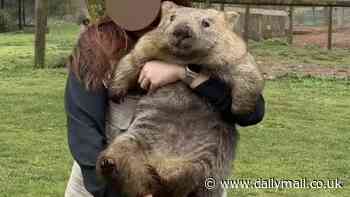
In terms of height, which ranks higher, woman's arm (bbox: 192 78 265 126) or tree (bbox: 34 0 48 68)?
woman's arm (bbox: 192 78 265 126)

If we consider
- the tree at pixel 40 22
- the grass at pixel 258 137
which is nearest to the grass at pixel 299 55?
the grass at pixel 258 137

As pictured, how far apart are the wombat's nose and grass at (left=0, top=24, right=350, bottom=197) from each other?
2881mm

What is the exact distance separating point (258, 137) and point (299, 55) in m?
5.11

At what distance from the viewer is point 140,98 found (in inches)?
85.5

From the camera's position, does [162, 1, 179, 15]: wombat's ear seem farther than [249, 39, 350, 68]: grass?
No

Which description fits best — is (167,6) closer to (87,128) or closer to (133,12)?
(133,12)

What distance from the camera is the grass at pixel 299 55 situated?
10.5 meters

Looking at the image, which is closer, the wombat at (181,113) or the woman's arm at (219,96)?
the wombat at (181,113)

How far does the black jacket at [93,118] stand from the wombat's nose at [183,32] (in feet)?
0.51

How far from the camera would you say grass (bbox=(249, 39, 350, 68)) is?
1048 centimetres

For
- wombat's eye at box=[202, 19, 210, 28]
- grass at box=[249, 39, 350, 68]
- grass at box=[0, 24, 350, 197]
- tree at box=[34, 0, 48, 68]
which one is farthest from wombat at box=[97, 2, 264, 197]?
grass at box=[249, 39, 350, 68]

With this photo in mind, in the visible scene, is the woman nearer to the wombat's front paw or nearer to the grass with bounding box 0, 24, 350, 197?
the wombat's front paw

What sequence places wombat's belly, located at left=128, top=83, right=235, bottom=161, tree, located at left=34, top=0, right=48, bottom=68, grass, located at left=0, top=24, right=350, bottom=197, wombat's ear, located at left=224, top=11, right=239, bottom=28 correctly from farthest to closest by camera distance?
tree, located at left=34, top=0, right=48, bottom=68, grass, located at left=0, top=24, right=350, bottom=197, wombat's ear, located at left=224, top=11, right=239, bottom=28, wombat's belly, located at left=128, top=83, right=235, bottom=161

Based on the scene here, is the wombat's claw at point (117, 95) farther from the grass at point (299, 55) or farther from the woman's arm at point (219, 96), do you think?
the grass at point (299, 55)
